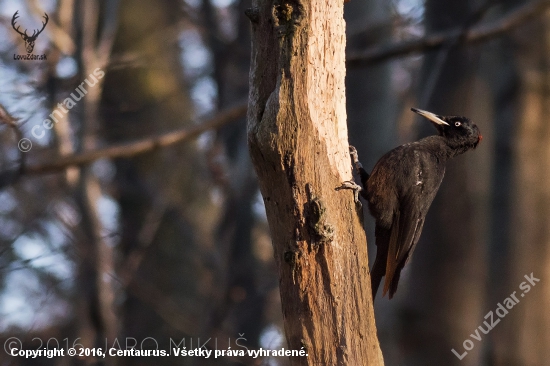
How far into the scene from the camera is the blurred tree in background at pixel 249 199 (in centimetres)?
573

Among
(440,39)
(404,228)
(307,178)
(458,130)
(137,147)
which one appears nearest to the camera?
(307,178)

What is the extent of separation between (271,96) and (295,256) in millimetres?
697

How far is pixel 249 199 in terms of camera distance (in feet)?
26.7

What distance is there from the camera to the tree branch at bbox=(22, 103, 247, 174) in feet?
18.0

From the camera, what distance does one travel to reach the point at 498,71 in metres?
6.34

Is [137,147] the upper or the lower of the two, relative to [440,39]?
lower

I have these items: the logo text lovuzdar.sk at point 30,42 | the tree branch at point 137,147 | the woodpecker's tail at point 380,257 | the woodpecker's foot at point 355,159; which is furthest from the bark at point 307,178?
the logo text lovuzdar.sk at point 30,42

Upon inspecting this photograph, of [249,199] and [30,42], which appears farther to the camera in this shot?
[249,199]

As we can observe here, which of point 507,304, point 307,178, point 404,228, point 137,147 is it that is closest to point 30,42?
point 137,147

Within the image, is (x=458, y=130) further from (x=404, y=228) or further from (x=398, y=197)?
(x=404, y=228)

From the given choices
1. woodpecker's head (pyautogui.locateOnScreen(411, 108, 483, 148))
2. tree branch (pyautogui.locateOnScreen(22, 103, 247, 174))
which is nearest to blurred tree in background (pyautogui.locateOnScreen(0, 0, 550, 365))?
tree branch (pyautogui.locateOnScreen(22, 103, 247, 174))

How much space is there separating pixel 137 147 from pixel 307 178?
356 cm

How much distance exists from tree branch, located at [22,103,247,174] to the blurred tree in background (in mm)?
15

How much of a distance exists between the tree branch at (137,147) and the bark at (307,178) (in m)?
3.23
